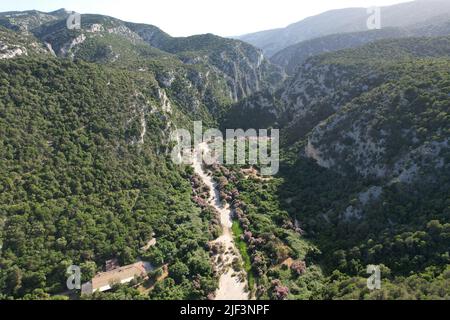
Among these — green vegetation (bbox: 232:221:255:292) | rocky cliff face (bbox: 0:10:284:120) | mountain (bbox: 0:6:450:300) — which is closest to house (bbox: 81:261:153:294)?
mountain (bbox: 0:6:450:300)

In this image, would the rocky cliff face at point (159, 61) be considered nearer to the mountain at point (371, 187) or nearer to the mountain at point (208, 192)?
the mountain at point (208, 192)

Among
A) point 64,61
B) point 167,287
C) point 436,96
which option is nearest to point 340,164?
point 436,96

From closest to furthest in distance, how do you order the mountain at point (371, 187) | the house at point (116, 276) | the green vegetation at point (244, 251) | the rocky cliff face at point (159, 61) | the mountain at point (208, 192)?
the house at point (116, 276) < the mountain at point (371, 187) < the mountain at point (208, 192) < the green vegetation at point (244, 251) < the rocky cliff face at point (159, 61)

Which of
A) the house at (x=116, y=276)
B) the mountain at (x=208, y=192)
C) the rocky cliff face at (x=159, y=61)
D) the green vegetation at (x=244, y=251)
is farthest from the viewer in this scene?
the rocky cliff face at (x=159, y=61)

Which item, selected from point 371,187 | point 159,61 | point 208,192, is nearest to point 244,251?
point 208,192

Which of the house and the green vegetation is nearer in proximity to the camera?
the house

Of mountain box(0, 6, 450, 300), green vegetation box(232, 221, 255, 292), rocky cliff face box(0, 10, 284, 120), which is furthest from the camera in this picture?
rocky cliff face box(0, 10, 284, 120)

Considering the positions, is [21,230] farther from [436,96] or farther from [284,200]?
[436,96]

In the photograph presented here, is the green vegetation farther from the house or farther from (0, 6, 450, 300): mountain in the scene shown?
the house

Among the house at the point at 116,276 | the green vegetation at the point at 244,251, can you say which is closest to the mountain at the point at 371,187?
the green vegetation at the point at 244,251
